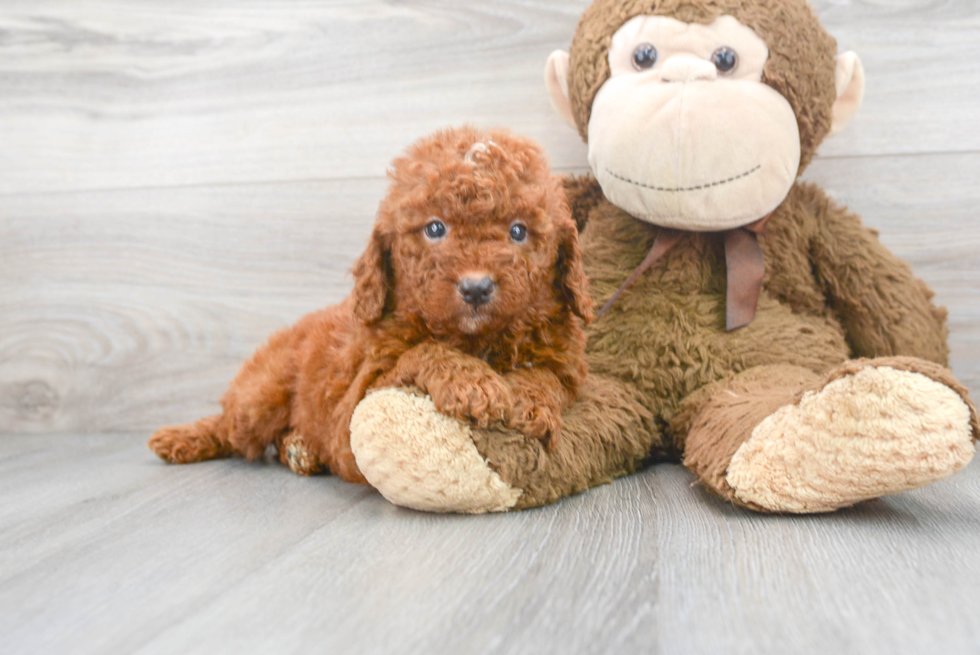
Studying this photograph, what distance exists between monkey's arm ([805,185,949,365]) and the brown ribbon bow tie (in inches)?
4.3

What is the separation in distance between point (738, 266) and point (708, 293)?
59 millimetres

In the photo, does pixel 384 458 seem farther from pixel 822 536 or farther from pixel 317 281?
pixel 317 281

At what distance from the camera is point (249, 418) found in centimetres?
120

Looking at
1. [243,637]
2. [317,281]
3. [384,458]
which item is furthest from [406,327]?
[317,281]

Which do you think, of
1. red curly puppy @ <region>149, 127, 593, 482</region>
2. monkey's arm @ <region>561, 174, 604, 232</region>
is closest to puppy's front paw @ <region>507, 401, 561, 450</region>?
red curly puppy @ <region>149, 127, 593, 482</region>

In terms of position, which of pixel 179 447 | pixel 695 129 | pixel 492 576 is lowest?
pixel 179 447

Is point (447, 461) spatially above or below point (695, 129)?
below

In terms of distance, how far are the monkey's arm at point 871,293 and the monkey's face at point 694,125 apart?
0.44 ft

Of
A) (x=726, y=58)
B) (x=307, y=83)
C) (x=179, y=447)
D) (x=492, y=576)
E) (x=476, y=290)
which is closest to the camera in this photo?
(x=492, y=576)

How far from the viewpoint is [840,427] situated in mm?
815

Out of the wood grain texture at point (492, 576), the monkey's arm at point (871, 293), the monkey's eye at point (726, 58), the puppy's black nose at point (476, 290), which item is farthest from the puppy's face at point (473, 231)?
the monkey's arm at point (871, 293)

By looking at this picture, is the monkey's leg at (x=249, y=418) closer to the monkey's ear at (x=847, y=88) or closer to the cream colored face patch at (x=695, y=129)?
the cream colored face patch at (x=695, y=129)

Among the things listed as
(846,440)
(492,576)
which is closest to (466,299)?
(492,576)

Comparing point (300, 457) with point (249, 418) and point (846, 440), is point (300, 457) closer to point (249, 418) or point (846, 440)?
point (249, 418)
